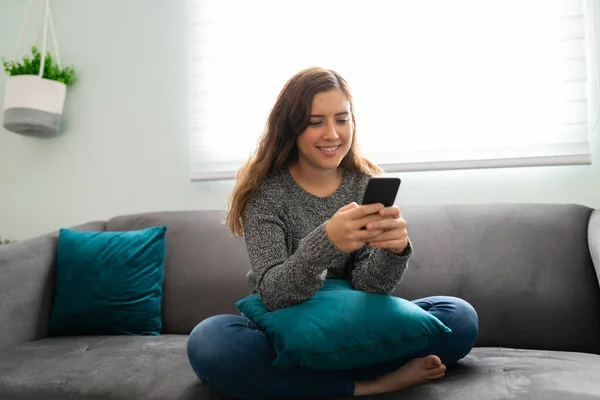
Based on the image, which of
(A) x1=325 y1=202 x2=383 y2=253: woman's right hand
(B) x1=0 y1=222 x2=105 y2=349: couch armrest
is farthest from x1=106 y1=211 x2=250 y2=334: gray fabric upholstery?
(A) x1=325 y1=202 x2=383 y2=253: woman's right hand

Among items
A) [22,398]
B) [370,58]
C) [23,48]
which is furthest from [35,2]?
[22,398]

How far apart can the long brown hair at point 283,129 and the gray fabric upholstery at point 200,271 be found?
0.46 metres

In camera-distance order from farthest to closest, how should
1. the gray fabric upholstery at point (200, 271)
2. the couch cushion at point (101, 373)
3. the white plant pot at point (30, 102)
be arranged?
1. the white plant pot at point (30, 102)
2. the gray fabric upholstery at point (200, 271)
3. the couch cushion at point (101, 373)

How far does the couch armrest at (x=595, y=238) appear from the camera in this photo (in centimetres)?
164

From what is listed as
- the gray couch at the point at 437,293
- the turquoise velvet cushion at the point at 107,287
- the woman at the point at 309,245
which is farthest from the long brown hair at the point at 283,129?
the turquoise velvet cushion at the point at 107,287

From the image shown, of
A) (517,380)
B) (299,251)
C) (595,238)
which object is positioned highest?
(299,251)

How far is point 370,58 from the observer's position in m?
2.28

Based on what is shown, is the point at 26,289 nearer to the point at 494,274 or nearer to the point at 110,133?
the point at 110,133

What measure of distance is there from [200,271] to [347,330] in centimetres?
98

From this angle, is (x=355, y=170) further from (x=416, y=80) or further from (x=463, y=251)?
(x=416, y=80)

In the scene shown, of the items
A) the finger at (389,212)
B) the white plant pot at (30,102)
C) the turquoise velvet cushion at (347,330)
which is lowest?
the turquoise velvet cushion at (347,330)

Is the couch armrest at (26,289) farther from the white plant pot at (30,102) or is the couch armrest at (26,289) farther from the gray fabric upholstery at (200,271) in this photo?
the white plant pot at (30,102)

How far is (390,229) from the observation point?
4.10ft

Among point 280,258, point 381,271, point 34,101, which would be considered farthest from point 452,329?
point 34,101
